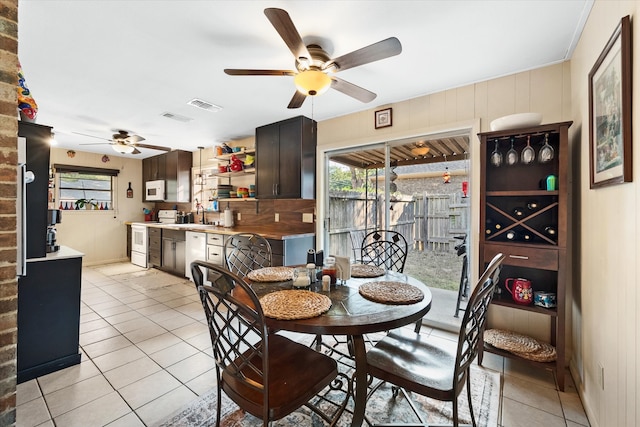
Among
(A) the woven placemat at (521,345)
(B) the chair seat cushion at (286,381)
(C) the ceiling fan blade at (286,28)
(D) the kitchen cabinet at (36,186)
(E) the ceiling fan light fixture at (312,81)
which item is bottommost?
(A) the woven placemat at (521,345)

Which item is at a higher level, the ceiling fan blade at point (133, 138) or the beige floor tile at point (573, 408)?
the ceiling fan blade at point (133, 138)

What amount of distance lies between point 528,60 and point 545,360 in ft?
7.53

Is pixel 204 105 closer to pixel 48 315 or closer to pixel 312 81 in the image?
pixel 312 81

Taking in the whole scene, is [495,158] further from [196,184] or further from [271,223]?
[196,184]

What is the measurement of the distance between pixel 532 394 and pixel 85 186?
7918mm

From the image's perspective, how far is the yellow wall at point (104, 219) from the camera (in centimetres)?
567

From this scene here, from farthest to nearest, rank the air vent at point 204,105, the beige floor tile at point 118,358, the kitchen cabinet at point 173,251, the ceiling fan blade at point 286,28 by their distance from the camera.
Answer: the kitchen cabinet at point 173,251 → the air vent at point 204,105 → the beige floor tile at point 118,358 → the ceiling fan blade at point 286,28

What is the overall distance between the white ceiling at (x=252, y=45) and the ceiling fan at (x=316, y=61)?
8.2 inches

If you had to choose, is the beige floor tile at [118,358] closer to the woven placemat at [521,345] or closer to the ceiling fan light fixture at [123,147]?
the woven placemat at [521,345]

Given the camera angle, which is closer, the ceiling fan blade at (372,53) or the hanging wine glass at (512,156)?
the ceiling fan blade at (372,53)

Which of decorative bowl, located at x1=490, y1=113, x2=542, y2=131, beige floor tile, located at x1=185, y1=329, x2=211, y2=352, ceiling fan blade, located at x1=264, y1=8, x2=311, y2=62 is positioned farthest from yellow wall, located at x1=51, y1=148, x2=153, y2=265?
decorative bowl, located at x1=490, y1=113, x2=542, y2=131

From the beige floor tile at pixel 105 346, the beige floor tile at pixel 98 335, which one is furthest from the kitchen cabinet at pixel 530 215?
the beige floor tile at pixel 98 335

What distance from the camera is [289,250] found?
3.53 m

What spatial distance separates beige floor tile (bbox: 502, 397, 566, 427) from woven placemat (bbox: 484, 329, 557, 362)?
0.40 m
